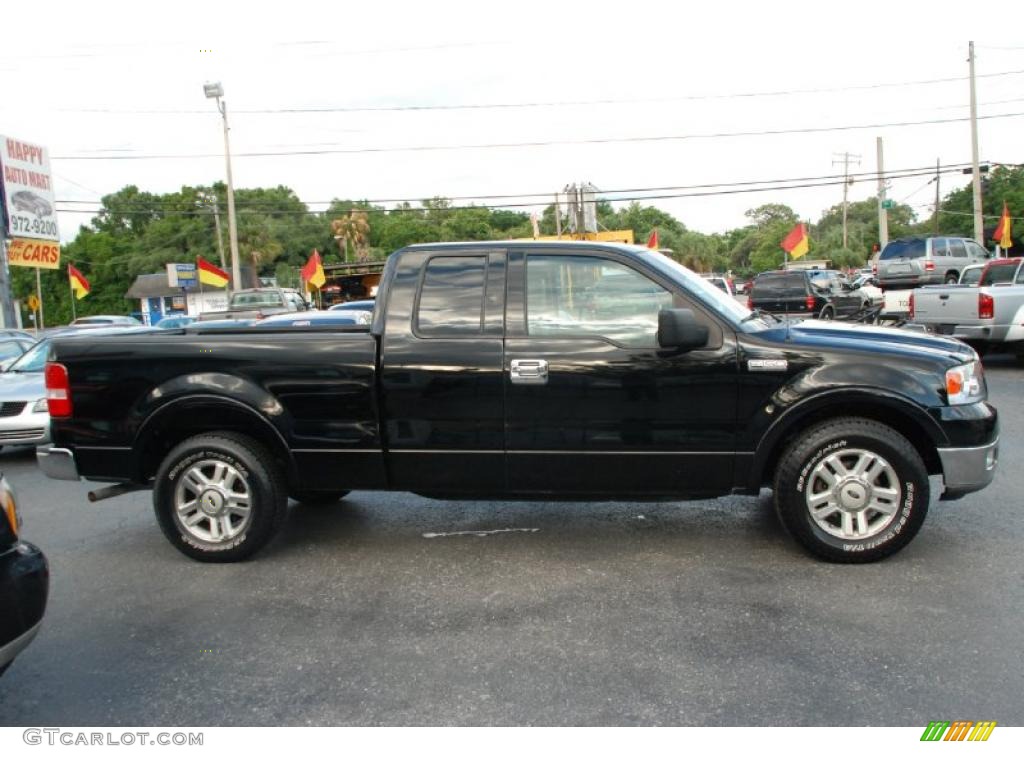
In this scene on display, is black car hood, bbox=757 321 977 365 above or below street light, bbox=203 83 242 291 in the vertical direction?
below

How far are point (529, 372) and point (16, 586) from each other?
8.67 feet

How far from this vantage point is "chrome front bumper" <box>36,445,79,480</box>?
4.94 metres

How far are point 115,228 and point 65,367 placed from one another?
88010 millimetres

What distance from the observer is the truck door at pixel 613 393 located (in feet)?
14.7

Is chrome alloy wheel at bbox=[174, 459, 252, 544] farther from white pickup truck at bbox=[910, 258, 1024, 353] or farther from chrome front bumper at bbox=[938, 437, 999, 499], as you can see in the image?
white pickup truck at bbox=[910, 258, 1024, 353]

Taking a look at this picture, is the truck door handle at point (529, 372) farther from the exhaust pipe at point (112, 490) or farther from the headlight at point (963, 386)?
the exhaust pipe at point (112, 490)

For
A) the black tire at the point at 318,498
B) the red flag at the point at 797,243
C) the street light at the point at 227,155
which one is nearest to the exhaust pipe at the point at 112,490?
the black tire at the point at 318,498

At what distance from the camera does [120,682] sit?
11.3 feet

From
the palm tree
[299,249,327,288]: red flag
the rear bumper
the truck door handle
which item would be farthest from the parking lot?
the palm tree

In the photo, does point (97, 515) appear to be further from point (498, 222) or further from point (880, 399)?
point (498, 222)

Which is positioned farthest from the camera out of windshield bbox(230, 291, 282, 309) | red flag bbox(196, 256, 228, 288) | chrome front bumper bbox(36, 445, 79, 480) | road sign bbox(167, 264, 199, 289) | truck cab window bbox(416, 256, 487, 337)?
road sign bbox(167, 264, 199, 289)

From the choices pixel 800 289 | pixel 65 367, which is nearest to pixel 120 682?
pixel 65 367

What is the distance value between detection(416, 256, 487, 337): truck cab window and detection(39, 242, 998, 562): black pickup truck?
13 millimetres

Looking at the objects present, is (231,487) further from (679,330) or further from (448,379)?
(679,330)
